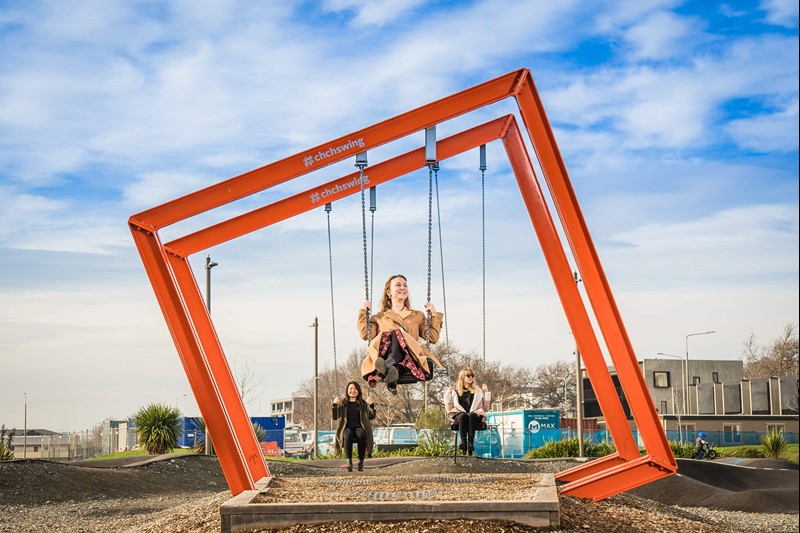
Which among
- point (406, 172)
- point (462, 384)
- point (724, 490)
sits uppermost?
point (406, 172)

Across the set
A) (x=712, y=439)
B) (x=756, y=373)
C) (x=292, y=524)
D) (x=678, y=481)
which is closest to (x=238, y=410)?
(x=292, y=524)

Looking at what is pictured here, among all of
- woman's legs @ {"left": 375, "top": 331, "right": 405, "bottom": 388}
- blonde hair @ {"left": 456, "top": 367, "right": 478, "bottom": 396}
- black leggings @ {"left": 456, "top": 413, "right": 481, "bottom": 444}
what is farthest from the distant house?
woman's legs @ {"left": 375, "top": 331, "right": 405, "bottom": 388}

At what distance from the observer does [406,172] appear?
43.5 feet

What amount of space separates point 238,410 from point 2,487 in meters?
6.97

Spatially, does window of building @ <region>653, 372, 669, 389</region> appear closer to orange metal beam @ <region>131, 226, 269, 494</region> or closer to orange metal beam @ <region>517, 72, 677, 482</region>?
orange metal beam @ <region>517, 72, 677, 482</region>

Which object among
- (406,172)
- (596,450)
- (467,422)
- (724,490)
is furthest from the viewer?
(596,450)

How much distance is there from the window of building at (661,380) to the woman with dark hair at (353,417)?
56629mm

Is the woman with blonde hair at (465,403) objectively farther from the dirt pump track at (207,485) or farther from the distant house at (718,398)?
the distant house at (718,398)

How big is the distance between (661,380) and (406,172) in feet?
195

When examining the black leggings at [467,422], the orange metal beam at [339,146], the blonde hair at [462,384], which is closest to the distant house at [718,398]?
the black leggings at [467,422]

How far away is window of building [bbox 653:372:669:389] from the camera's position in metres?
68.2

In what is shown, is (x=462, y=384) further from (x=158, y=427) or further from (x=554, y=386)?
(x=554, y=386)

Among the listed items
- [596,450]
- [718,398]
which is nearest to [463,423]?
[596,450]

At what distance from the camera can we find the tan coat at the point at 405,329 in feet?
40.7
